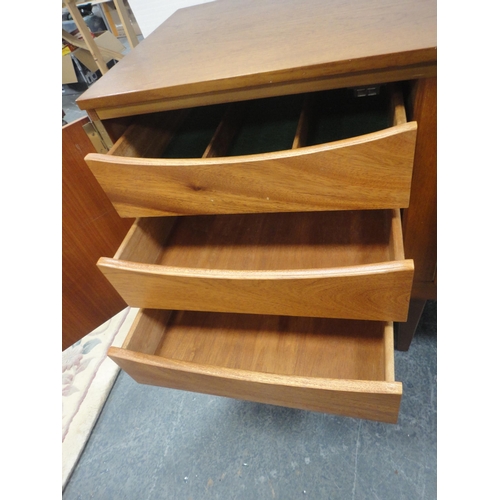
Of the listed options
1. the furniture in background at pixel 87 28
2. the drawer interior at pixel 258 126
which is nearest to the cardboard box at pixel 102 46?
the furniture in background at pixel 87 28

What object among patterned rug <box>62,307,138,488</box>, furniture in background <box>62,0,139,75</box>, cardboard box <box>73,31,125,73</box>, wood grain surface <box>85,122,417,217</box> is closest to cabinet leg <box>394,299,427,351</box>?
wood grain surface <box>85,122,417,217</box>

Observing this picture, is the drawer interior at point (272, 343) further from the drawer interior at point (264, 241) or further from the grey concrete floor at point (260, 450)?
the grey concrete floor at point (260, 450)

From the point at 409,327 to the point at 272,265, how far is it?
0.34 m

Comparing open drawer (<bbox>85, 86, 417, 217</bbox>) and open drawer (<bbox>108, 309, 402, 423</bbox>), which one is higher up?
open drawer (<bbox>85, 86, 417, 217</bbox>)

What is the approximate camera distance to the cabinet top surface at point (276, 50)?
391 mm

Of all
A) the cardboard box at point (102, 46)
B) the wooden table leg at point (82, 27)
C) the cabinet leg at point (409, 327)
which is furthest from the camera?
the cardboard box at point (102, 46)

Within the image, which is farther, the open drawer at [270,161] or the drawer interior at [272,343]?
the drawer interior at [272,343]

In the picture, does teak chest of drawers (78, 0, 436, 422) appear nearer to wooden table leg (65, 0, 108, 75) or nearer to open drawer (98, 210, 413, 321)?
open drawer (98, 210, 413, 321)

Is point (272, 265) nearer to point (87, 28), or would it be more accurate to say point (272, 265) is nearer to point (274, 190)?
point (274, 190)

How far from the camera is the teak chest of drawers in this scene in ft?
1.34

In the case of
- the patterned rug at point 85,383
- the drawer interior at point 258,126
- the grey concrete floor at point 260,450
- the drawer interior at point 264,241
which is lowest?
the grey concrete floor at point 260,450

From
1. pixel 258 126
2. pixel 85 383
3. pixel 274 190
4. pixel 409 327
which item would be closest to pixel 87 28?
pixel 258 126

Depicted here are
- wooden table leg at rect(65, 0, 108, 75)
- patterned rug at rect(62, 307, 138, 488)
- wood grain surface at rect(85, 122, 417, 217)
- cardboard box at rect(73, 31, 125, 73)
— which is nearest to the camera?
wood grain surface at rect(85, 122, 417, 217)

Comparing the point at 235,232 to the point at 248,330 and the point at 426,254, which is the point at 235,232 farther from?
the point at 426,254
